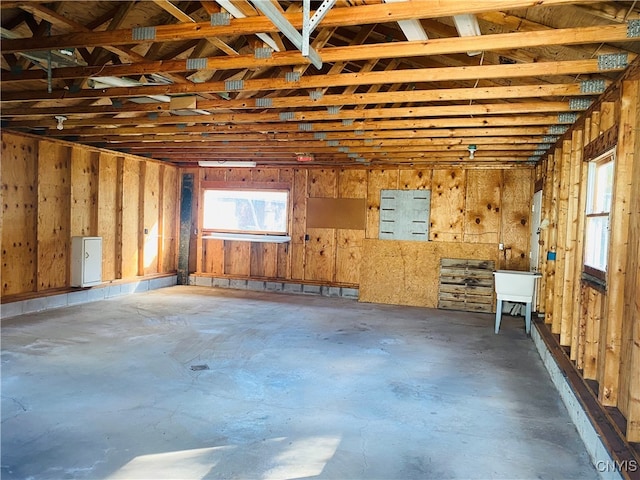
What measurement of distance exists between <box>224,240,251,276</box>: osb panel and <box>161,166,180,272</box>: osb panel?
1.14 metres

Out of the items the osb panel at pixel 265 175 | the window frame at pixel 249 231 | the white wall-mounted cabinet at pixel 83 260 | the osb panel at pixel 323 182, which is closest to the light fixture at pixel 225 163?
the osb panel at pixel 265 175

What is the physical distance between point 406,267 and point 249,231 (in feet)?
10.5

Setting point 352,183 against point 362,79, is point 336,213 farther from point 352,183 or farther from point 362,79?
point 362,79

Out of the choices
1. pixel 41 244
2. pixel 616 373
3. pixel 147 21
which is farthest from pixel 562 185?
pixel 41 244

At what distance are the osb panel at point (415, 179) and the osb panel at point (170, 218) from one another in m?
4.62

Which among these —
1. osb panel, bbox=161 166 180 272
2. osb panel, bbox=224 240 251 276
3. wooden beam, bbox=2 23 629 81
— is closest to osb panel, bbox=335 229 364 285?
osb panel, bbox=224 240 251 276

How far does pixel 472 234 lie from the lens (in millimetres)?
7309

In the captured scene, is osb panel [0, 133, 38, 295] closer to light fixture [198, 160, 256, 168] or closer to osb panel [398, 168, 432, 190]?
light fixture [198, 160, 256, 168]

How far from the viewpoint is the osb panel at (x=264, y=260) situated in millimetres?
8469

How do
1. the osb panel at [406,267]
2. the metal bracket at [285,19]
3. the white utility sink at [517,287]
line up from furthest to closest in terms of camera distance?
1. the osb panel at [406,267]
2. the white utility sink at [517,287]
3. the metal bracket at [285,19]

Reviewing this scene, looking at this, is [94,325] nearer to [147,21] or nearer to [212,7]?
[147,21]

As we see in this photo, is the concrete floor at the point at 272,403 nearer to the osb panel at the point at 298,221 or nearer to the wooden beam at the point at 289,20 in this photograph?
the wooden beam at the point at 289,20

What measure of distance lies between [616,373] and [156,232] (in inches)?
303

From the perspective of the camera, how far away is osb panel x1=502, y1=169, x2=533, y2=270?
23.1ft
